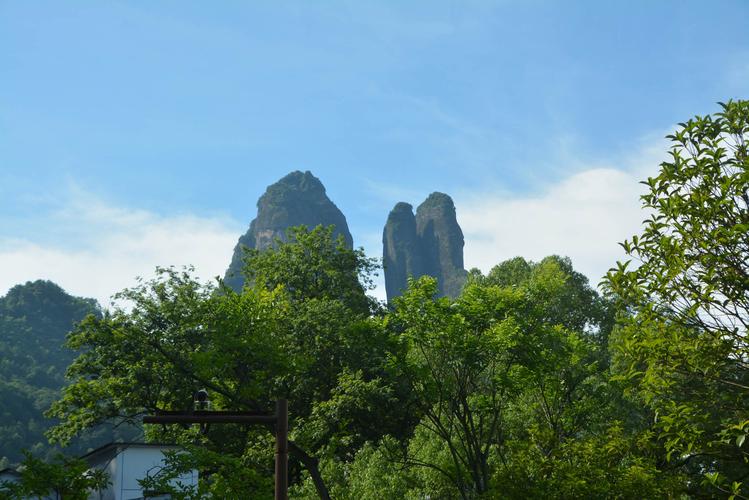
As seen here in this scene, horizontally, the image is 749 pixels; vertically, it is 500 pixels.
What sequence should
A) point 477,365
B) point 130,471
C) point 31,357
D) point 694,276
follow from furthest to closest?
point 31,357, point 130,471, point 477,365, point 694,276

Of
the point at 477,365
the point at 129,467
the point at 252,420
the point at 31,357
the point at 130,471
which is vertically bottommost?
the point at 252,420

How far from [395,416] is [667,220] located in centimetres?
1948

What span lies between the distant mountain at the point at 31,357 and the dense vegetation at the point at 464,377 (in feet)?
190

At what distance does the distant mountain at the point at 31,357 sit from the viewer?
298 feet

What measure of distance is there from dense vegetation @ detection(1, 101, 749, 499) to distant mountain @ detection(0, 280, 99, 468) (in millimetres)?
57999

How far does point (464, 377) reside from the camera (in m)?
21.5

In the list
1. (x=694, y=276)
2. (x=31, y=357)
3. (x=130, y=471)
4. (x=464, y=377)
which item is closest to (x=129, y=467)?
(x=130, y=471)

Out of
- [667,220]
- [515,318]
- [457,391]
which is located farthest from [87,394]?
[667,220]

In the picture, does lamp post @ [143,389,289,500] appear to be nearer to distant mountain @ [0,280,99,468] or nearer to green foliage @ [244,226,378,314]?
green foliage @ [244,226,378,314]

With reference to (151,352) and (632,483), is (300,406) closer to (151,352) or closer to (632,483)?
(151,352)

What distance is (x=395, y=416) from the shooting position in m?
31.0

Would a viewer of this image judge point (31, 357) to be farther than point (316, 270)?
Yes

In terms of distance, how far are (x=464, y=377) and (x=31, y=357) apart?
11441cm

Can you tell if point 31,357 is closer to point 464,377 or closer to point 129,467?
point 129,467
